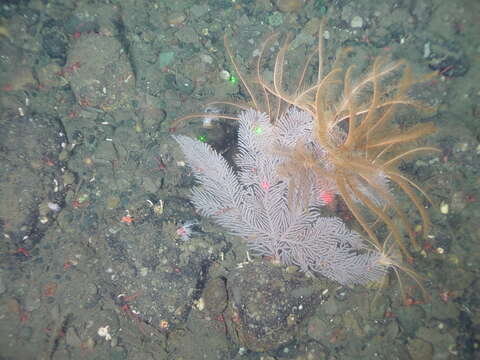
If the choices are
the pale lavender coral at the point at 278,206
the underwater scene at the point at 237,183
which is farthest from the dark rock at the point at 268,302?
the pale lavender coral at the point at 278,206

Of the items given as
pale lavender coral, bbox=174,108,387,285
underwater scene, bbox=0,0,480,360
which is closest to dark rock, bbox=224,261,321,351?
underwater scene, bbox=0,0,480,360

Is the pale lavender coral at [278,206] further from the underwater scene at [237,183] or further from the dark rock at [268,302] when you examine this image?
the dark rock at [268,302]

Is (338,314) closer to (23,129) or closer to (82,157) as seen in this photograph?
(82,157)

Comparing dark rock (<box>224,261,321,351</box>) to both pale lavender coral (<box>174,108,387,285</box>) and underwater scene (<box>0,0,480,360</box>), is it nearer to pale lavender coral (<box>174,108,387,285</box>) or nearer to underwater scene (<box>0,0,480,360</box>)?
underwater scene (<box>0,0,480,360</box>)

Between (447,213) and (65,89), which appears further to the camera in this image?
(65,89)

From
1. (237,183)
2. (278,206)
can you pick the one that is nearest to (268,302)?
(278,206)

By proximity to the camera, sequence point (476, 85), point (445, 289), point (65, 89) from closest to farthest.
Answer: point (445, 289), point (476, 85), point (65, 89)

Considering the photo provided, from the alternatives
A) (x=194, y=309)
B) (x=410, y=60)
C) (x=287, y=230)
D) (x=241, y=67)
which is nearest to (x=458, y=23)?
(x=410, y=60)
